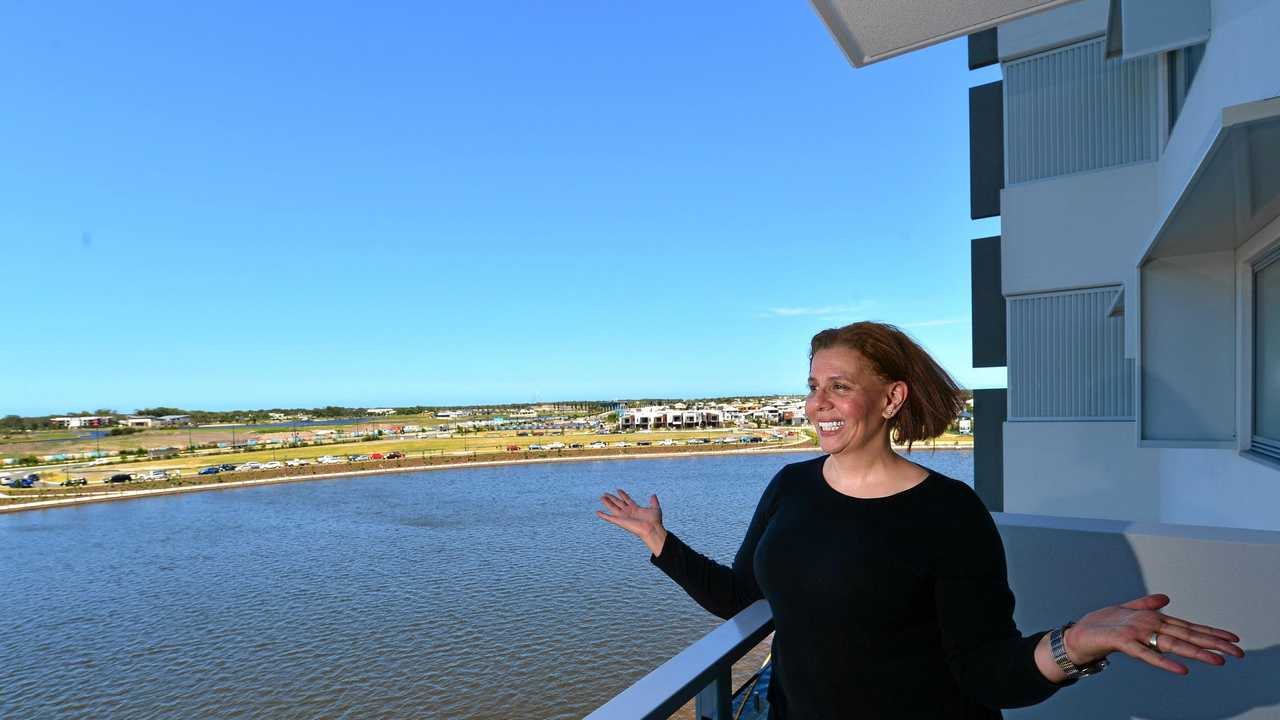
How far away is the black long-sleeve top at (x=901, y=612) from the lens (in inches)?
36.5

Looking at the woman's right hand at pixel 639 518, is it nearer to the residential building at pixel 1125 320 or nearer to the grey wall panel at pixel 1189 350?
the residential building at pixel 1125 320

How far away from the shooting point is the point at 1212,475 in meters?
3.76

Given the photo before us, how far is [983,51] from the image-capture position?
7930mm

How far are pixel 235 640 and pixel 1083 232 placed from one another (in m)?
24.8

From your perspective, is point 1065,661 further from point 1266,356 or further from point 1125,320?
point 1125,320

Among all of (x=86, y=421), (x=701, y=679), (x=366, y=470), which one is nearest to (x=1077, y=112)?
(x=701, y=679)

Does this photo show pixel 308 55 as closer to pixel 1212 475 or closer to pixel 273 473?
pixel 273 473

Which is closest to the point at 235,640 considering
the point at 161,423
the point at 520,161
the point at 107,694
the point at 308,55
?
the point at 107,694

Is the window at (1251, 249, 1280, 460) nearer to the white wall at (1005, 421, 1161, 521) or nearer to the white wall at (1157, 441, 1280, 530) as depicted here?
the white wall at (1157, 441, 1280, 530)

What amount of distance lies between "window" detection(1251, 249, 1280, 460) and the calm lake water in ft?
40.9


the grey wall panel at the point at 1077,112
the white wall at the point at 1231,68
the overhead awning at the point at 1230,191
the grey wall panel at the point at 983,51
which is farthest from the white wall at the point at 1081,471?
the grey wall panel at the point at 983,51

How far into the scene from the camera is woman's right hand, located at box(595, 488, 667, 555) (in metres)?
1.40

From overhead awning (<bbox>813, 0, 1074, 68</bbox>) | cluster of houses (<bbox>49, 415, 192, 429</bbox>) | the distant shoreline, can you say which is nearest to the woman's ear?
overhead awning (<bbox>813, 0, 1074, 68</bbox>)

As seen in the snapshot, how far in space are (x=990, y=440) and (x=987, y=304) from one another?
5.59ft
